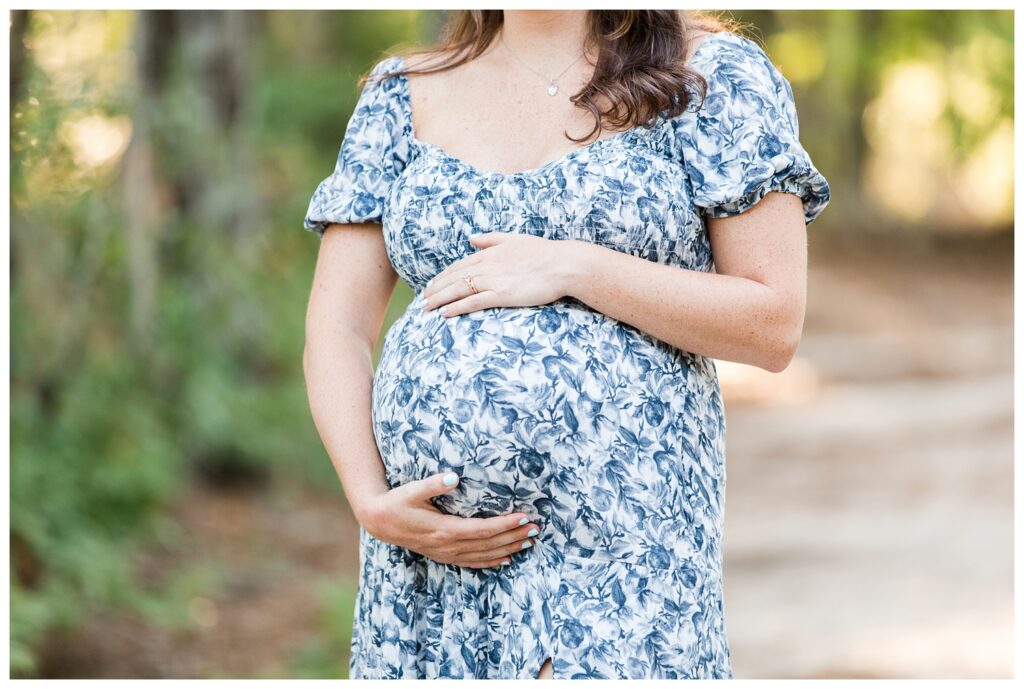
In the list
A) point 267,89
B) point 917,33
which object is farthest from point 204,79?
point 917,33

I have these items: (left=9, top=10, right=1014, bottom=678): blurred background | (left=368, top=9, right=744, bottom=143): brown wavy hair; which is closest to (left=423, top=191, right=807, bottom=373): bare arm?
(left=368, top=9, right=744, bottom=143): brown wavy hair

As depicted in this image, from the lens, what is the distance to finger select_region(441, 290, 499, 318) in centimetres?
172

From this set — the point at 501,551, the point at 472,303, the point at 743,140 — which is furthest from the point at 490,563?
the point at 743,140

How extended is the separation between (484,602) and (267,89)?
337 inches

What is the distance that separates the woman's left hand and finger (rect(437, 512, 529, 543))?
32cm

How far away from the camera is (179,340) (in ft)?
16.6

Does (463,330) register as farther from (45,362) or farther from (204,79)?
(204,79)

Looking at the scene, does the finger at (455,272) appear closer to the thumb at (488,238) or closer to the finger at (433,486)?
the thumb at (488,238)

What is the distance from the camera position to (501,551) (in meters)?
1.72

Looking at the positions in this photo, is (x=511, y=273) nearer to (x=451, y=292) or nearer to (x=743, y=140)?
(x=451, y=292)

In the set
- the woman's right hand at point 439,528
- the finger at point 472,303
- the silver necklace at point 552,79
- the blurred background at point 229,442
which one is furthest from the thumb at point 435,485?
the blurred background at point 229,442

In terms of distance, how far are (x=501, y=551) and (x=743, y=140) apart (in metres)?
0.72

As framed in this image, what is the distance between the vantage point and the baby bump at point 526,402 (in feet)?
5.52

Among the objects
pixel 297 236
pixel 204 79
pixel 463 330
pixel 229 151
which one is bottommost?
pixel 463 330
